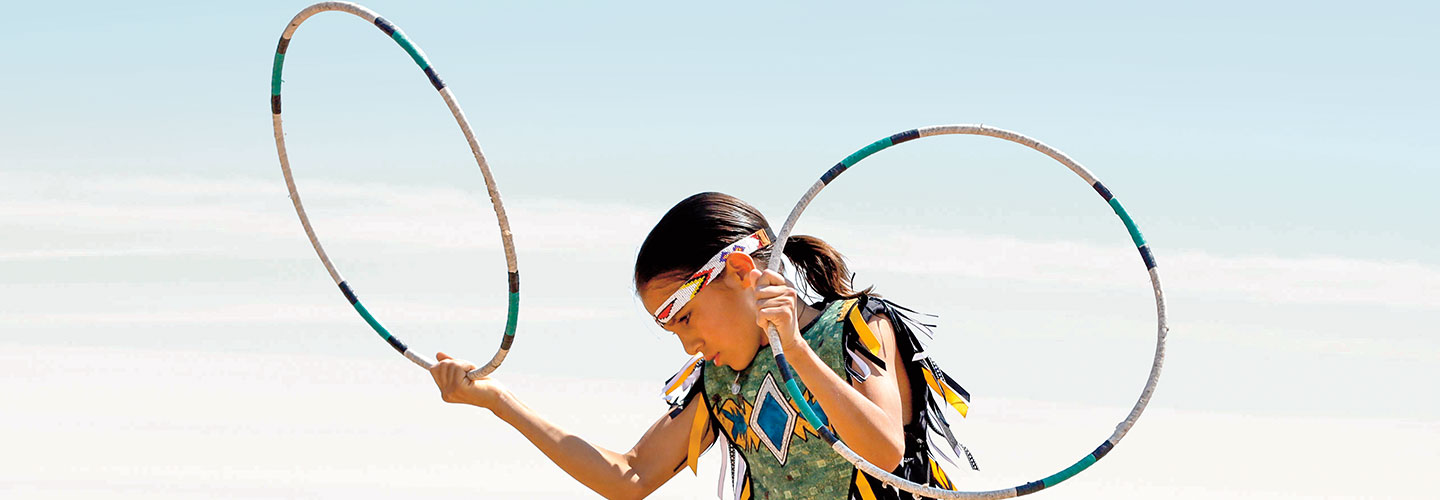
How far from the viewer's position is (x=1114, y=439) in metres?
6.13

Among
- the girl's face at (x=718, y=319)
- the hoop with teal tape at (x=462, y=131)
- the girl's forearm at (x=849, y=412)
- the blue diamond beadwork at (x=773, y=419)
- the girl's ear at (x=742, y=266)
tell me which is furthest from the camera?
the hoop with teal tape at (x=462, y=131)

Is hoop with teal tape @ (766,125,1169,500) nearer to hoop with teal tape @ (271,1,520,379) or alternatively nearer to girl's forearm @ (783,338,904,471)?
girl's forearm @ (783,338,904,471)

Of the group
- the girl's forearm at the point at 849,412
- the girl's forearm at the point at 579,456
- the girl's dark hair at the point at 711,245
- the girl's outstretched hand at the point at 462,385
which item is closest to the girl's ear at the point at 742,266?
the girl's dark hair at the point at 711,245

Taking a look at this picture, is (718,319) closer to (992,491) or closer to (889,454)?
(889,454)

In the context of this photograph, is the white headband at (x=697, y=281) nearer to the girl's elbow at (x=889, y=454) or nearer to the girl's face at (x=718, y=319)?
the girl's face at (x=718, y=319)

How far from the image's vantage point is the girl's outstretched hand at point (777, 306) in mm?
5691

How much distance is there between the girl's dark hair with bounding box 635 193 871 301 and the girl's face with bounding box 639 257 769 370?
0.26 ft

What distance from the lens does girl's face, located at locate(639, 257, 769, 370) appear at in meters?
6.20

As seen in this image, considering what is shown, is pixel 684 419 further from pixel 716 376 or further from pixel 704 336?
pixel 704 336

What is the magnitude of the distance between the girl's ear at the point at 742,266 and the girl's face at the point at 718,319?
3 cm

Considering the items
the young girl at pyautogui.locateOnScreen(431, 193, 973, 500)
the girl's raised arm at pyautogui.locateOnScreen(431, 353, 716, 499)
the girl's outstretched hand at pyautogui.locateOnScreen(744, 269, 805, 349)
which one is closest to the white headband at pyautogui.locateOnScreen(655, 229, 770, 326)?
the young girl at pyautogui.locateOnScreen(431, 193, 973, 500)

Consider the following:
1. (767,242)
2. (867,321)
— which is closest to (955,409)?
(867,321)

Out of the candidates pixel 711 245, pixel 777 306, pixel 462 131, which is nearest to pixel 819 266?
pixel 711 245

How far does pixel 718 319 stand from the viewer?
245 inches
